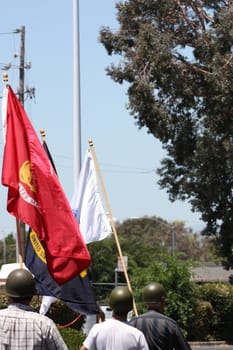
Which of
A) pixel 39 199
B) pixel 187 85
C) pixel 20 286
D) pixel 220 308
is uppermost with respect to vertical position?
pixel 187 85

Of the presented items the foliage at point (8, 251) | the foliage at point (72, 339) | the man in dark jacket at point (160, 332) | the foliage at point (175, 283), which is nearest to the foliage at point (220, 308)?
the foliage at point (175, 283)

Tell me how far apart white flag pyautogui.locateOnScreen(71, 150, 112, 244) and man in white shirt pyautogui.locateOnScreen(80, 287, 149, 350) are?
17.5ft

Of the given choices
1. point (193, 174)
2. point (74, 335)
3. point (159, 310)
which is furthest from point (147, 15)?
point (159, 310)

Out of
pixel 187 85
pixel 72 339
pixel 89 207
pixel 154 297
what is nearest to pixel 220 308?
pixel 187 85

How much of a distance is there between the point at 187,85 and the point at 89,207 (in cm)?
1956

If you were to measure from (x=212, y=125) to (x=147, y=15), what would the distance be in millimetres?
4530

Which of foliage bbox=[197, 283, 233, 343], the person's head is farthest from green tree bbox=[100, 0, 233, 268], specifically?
the person's head

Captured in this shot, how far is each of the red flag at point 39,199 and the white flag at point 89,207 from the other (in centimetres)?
307

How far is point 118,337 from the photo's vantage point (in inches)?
281

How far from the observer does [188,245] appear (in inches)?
4712

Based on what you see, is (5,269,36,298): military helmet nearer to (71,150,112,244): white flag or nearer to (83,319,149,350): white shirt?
(83,319,149,350): white shirt

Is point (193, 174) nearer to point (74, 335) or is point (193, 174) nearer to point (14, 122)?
point (74, 335)

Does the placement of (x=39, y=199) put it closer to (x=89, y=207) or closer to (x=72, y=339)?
(x=89, y=207)

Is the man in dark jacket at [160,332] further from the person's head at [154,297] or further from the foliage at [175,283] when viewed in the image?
the foliage at [175,283]
